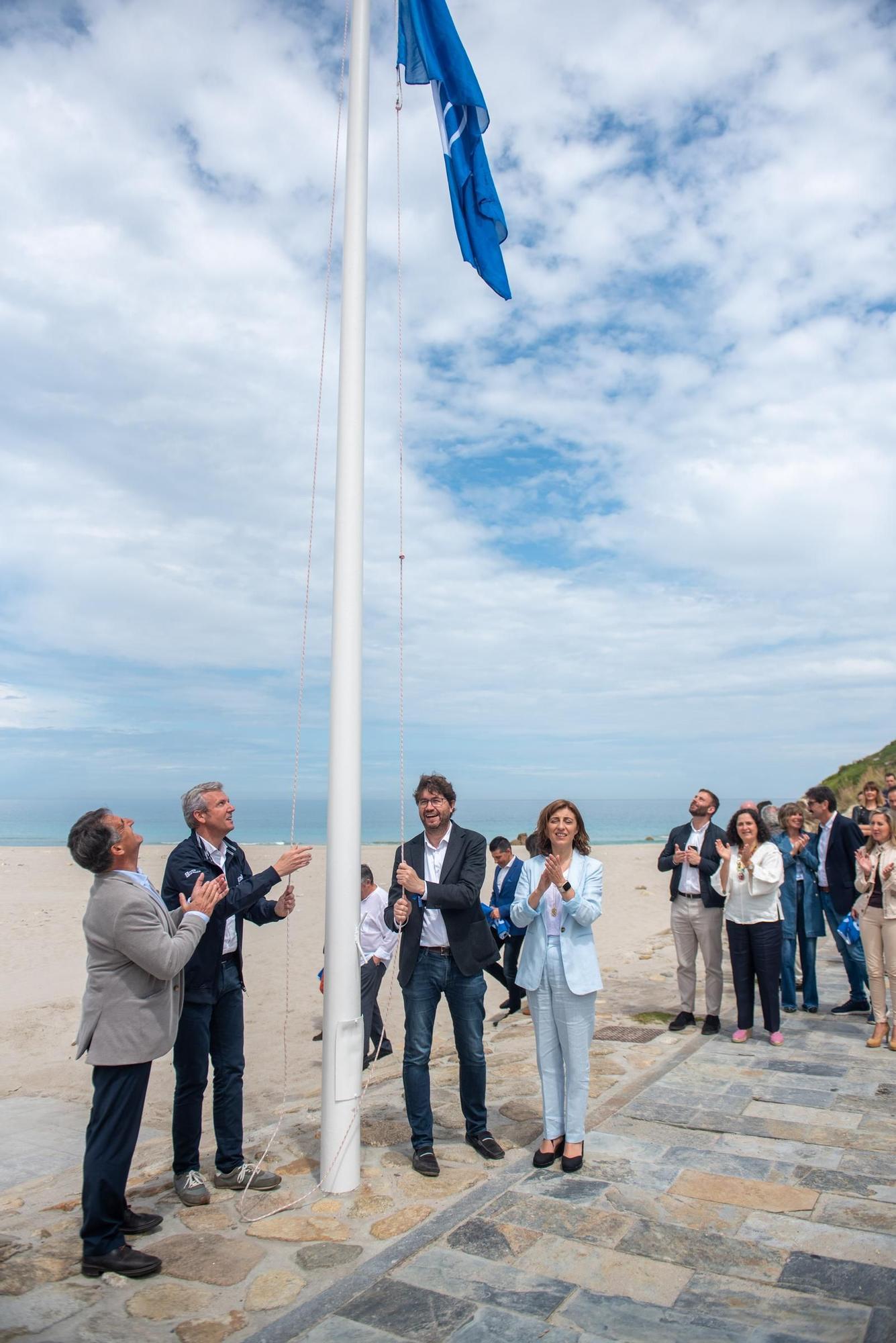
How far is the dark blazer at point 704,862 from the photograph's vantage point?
7.79 meters

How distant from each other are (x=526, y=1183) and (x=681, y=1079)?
221 cm

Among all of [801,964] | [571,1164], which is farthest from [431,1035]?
[801,964]

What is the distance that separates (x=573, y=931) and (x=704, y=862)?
3.11m

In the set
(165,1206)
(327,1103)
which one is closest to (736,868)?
(327,1103)

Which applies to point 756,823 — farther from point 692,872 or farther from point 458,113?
point 458,113

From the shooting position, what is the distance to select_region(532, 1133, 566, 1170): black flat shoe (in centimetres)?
488

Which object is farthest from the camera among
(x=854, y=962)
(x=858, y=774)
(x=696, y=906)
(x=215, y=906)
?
(x=858, y=774)

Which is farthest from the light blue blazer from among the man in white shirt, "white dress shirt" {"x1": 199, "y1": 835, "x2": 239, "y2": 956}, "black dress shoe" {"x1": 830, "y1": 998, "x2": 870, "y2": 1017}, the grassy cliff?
the grassy cliff

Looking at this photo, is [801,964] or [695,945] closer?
[695,945]

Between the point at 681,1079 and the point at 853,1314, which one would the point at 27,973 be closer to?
the point at 681,1079

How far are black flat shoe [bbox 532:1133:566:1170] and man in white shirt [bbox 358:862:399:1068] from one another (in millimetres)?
2207

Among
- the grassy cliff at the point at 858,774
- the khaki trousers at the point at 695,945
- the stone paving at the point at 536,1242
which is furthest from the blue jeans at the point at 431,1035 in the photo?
the grassy cliff at the point at 858,774

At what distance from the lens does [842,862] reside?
8773 millimetres

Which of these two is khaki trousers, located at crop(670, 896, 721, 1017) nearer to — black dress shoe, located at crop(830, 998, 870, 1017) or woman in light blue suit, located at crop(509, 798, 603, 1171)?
black dress shoe, located at crop(830, 998, 870, 1017)
